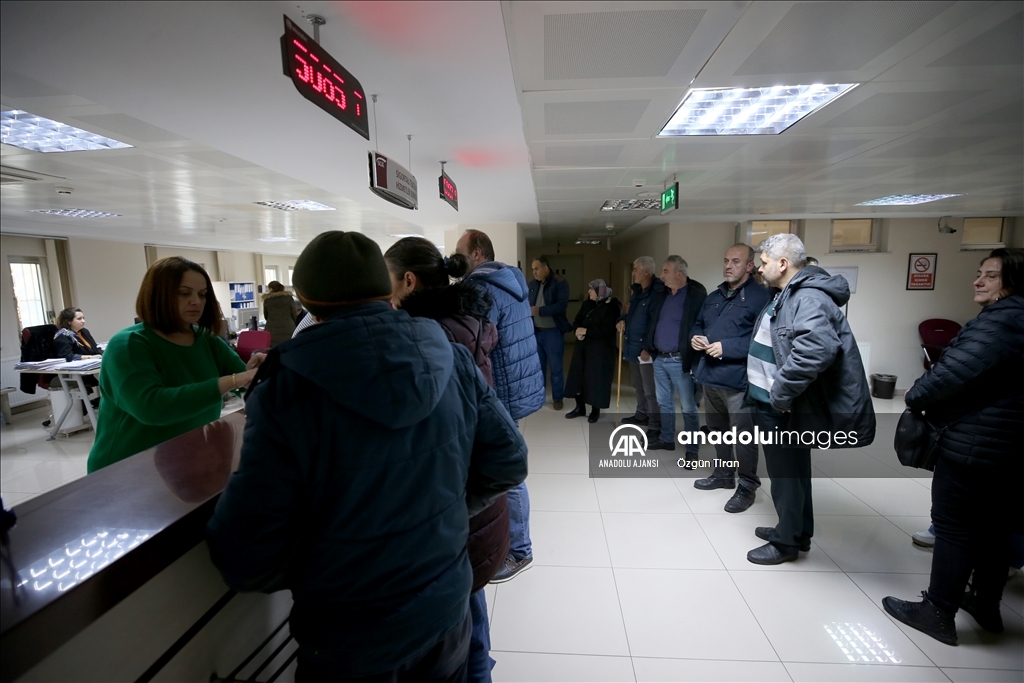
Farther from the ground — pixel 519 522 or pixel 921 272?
pixel 921 272

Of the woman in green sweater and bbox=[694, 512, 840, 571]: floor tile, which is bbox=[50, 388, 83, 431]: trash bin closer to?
the woman in green sweater

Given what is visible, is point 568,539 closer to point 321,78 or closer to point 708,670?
point 708,670

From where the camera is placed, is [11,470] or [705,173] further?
[11,470]

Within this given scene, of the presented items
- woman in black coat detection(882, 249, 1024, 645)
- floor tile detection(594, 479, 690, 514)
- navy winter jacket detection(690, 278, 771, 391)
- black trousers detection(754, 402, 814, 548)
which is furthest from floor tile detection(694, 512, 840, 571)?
navy winter jacket detection(690, 278, 771, 391)

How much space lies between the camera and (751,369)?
2.62 m

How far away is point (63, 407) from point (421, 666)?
22.3 feet

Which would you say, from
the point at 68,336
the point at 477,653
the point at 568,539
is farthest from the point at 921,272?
the point at 68,336

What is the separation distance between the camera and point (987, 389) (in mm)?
1808

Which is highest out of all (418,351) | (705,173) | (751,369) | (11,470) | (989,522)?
(705,173)

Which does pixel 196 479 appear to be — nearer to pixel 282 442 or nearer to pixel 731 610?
pixel 282 442

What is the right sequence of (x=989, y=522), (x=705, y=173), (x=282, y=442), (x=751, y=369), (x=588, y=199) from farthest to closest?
(x=588, y=199) < (x=705, y=173) < (x=751, y=369) < (x=989, y=522) < (x=282, y=442)

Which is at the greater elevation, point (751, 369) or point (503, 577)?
point (751, 369)

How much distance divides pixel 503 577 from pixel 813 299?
6.91 ft

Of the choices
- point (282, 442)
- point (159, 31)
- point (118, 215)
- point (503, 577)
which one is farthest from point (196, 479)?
point (118, 215)
